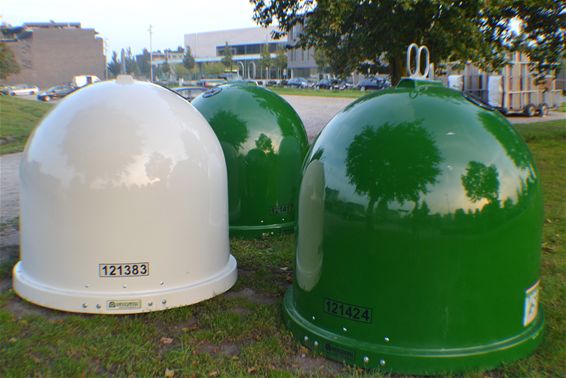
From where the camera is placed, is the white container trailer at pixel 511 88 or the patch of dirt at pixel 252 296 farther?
the white container trailer at pixel 511 88

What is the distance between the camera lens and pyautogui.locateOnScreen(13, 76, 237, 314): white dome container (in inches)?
175

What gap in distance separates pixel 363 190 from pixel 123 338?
1.98m

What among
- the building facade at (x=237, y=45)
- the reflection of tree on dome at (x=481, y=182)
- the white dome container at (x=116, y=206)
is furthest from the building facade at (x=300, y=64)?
the reflection of tree on dome at (x=481, y=182)

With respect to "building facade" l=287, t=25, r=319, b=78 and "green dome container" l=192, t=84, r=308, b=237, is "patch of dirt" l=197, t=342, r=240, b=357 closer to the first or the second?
"green dome container" l=192, t=84, r=308, b=237

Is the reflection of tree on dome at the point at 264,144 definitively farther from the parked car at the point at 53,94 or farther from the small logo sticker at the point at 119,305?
the parked car at the point at 53,94

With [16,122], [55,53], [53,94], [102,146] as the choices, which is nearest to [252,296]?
[102,146]

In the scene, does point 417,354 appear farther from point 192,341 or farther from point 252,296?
point 252,296

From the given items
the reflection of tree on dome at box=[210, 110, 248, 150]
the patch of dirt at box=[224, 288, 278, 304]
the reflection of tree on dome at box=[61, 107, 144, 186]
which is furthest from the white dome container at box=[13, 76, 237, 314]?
the reflection of tree on dome at box=[210, 110, 248, 150]

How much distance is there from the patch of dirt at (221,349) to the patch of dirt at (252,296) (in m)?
0.82

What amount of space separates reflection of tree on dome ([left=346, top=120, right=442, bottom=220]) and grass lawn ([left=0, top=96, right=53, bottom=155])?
38.4 feet

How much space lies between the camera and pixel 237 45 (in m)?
109

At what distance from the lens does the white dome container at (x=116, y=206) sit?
14.6 ft

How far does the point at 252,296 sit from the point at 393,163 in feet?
6.77

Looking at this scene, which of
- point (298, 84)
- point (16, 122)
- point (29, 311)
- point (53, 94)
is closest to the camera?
point (29, 311)
